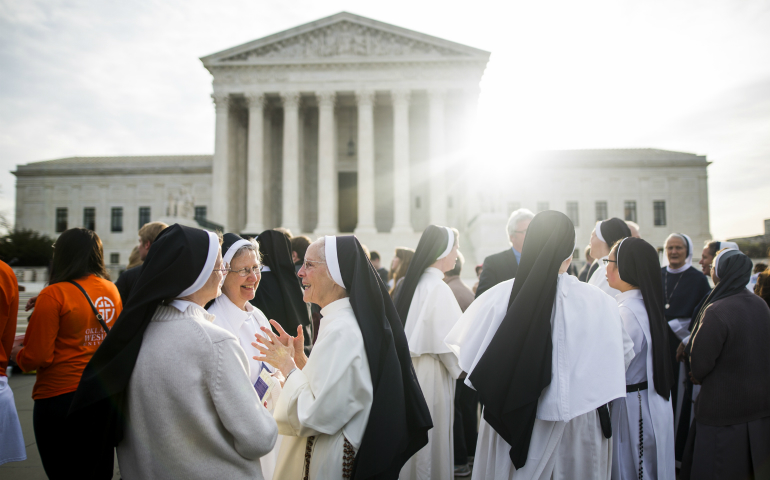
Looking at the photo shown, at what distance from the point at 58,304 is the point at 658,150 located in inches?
1935

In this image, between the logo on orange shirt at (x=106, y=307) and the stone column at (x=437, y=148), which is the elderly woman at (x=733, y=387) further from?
the stone column at (x=437, y=148)

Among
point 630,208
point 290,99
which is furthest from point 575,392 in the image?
point 630,208

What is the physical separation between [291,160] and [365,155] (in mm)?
4868

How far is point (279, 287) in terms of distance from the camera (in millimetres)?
4594

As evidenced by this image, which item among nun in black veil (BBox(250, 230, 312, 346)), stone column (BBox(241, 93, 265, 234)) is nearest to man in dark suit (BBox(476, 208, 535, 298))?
nun in black veil (BBox(250, 230, 312, 346))

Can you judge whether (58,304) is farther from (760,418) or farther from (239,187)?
(239,187)

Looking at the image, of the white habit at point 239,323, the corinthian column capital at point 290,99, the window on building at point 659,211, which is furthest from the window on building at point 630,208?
the white habit at point 239,323

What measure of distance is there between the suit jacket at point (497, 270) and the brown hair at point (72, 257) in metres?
4.28

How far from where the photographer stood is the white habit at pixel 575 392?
9.57ft

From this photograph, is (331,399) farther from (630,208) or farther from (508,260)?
(630,208)

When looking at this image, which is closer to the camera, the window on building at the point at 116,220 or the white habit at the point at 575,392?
the white habit at the point at 575,392

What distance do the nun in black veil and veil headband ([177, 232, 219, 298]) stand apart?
6.86 ft

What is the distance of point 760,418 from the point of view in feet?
12.2

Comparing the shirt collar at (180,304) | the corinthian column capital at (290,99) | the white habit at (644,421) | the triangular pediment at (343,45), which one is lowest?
the white habit at (644,421)
